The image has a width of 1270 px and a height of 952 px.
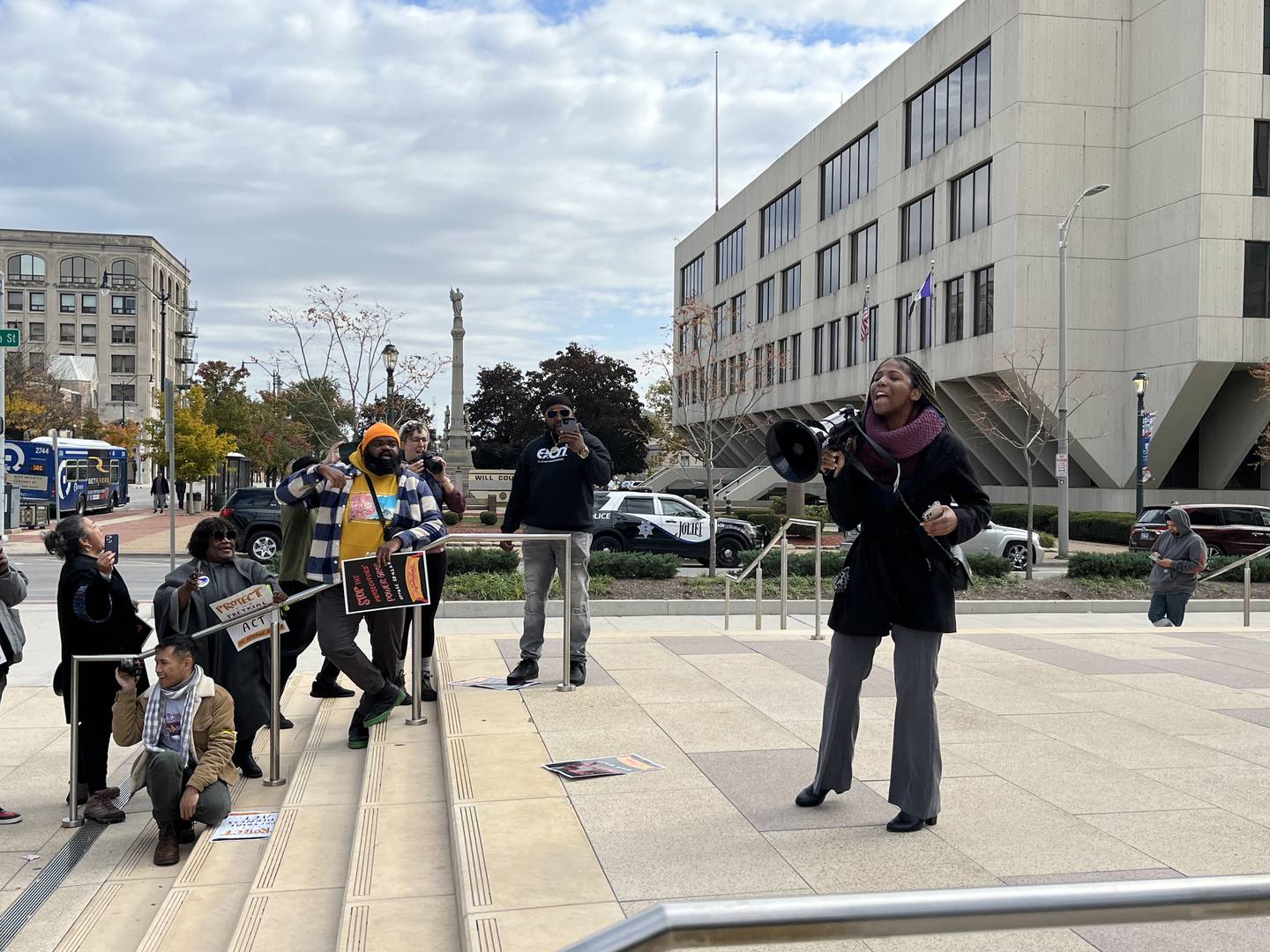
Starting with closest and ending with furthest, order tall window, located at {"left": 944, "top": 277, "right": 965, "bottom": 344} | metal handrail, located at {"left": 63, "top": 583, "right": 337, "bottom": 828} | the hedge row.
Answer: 1. metal handrail, located at {"left": 63, "top": 583, "right": 337, "bottom": 828}
2. the hedge row
3. tall window, located at {"left": 944, "top": 277, "right": 965, "bottom": 344}

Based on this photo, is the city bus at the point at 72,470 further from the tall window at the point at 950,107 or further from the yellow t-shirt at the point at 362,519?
the tall window at the point at 950,107

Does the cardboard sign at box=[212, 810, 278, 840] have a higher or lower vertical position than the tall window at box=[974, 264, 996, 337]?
lower

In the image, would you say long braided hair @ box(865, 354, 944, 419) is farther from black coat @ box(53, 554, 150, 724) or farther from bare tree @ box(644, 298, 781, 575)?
bare tree @ box(644, 298, 781, 575)

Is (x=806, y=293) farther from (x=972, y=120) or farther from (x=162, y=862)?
(x=162, y=862)

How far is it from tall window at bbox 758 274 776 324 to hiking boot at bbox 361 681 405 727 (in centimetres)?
4999

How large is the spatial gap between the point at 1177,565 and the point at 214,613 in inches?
422

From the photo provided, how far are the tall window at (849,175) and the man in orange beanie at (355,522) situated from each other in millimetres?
40305

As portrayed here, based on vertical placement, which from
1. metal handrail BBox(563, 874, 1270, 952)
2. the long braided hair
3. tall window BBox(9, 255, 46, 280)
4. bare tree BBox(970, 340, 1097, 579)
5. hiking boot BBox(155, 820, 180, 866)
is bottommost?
hiking boot BBox(155, 820, 180, 866)

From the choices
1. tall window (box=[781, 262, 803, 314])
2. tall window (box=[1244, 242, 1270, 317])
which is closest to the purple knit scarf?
tall window (box=[1244, 242, 1270, 317])

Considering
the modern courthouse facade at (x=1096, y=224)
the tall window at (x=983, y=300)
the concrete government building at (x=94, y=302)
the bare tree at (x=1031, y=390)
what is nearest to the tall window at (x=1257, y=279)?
the modern courthouse facade at (x=1096, y=224)

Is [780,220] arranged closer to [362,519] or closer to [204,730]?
[362,519]

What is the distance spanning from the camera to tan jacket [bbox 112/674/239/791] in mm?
5672

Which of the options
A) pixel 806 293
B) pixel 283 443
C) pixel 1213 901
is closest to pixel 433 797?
pixel 1213 901

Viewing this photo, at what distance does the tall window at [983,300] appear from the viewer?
116ft
